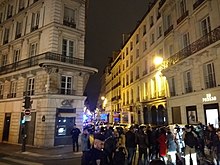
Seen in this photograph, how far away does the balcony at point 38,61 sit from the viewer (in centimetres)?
1757

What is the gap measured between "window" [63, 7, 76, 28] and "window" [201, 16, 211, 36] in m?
12.0

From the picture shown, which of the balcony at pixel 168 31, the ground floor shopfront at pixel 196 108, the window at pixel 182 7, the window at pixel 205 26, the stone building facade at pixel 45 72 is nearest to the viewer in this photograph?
the ground floor shopfront at pixel 196 108

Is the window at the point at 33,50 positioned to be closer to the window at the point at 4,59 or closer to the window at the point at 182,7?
the window at the point at 4,59

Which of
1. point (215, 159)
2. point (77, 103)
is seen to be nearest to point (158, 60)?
point (77, 103)

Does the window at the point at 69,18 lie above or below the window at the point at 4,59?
above

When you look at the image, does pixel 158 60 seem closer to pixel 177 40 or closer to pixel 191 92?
pixel 177 40

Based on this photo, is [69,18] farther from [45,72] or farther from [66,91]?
[66,91]

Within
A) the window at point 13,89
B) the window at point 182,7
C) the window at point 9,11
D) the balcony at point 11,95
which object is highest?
the window at point 9,11

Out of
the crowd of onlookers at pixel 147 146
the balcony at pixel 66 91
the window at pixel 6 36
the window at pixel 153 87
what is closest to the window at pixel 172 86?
the window at pixel 153 87

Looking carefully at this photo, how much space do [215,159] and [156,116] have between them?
16310 millimetres

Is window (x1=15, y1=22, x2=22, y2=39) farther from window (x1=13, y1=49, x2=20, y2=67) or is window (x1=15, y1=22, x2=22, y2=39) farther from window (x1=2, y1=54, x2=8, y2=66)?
window (x1=2, y1=54, x2=8, y2=66)

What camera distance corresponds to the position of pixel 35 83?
18.2m

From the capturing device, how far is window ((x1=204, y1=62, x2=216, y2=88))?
14.9 m

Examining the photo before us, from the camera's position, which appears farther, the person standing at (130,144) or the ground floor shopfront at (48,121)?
the ground floor shopfront at (48,121)
